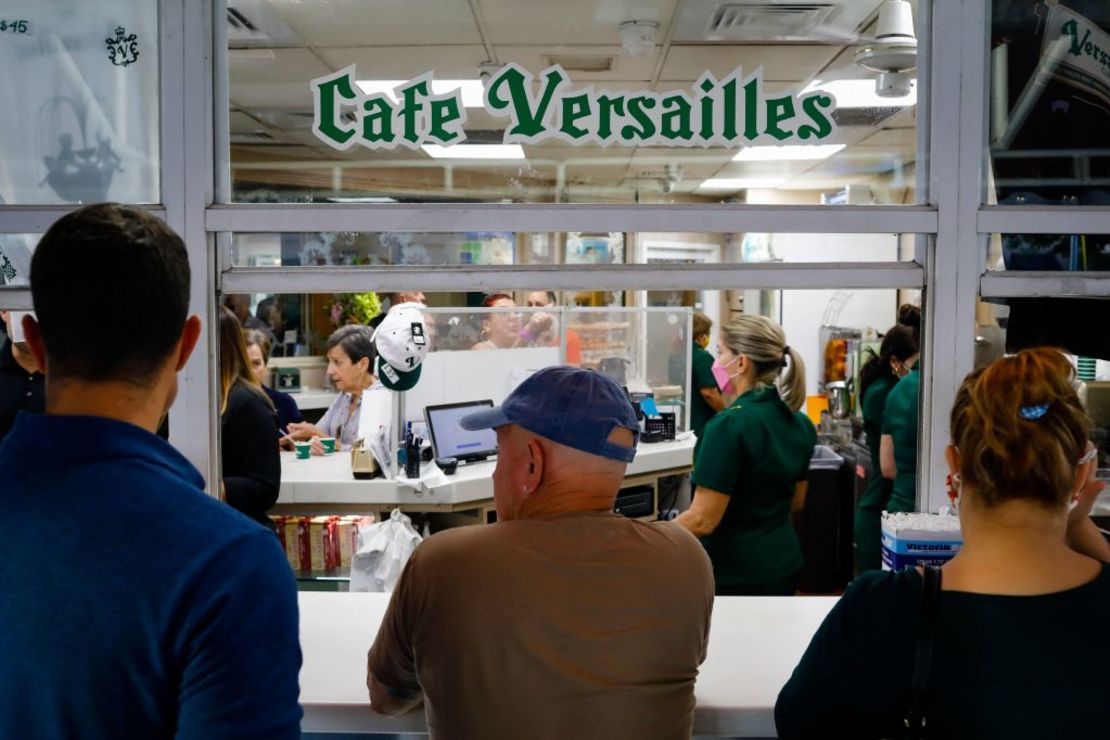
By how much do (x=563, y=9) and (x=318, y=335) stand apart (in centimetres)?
677

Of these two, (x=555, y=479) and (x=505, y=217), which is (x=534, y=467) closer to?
(x=555, y=479)

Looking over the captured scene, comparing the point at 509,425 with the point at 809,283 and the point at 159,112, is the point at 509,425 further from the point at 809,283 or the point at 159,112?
the point at 159,112

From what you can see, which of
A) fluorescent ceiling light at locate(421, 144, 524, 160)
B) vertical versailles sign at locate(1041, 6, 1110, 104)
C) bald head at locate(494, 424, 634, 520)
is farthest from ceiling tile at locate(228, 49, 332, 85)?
vertical versailles sign at locate(1041, 6, 1110, 104)

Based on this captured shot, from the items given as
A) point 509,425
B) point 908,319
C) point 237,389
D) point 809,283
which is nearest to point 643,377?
point 908,319

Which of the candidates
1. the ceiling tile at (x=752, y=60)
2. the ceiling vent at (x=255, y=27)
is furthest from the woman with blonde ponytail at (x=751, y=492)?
the ceiling vent at (x=255, y=27)

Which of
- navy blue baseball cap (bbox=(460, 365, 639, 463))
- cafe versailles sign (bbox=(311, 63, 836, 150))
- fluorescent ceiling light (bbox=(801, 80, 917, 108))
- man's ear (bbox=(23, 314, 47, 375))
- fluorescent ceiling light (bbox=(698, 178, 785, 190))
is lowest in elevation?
navy blue baseball cap (bbox=(460, 365, 639, 463))

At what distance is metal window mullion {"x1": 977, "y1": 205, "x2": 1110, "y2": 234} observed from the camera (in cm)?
209

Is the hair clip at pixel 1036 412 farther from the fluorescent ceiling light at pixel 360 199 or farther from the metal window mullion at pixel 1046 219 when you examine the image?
the fluorescent ceiling light at pixel 360 199

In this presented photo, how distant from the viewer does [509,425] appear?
1555 mm

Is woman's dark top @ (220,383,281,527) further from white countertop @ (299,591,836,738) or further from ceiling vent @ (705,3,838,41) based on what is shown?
ceiling vent @ (705,3,838,41)

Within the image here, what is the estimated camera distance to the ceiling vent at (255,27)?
82.6 inches

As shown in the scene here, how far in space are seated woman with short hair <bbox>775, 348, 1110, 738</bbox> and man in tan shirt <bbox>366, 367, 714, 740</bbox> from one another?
0.20 m

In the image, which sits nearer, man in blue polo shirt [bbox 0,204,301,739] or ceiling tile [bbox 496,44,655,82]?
man in blue polo shirt [bbox 0,204,301,739]

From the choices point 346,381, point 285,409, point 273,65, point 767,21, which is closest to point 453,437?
point 346,381
